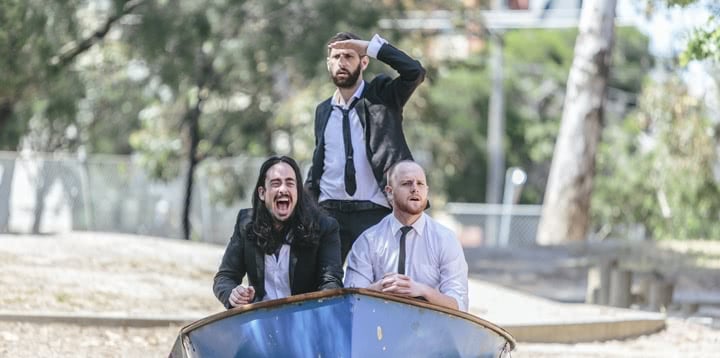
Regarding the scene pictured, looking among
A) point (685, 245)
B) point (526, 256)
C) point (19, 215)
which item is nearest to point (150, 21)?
point (19, 215)

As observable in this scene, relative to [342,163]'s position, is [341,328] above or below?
below

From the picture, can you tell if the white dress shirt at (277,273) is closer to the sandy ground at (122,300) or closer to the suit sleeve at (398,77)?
the suit sleeve at (398,77)

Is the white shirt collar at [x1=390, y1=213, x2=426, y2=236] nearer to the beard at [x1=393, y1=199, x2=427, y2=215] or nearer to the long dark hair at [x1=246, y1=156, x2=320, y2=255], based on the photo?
the beard at [x1=393, y1=199, x2=427, y2=215]

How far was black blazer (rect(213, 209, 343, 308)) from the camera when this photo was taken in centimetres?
733

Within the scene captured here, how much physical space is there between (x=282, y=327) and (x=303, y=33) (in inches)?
784

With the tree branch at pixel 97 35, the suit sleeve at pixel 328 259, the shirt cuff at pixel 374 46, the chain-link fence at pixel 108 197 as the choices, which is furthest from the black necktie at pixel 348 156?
the chain-link fence at pixel 108 197

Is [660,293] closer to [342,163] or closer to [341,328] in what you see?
[342,163]

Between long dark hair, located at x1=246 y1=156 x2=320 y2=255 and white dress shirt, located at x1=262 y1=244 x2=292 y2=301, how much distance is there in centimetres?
4

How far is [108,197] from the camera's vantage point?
2753 centimetres

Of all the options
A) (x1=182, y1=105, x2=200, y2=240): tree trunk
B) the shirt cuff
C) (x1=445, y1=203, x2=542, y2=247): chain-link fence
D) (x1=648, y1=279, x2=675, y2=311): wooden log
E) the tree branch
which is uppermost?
the tree branch

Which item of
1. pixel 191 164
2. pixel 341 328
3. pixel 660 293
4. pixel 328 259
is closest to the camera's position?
pixel 341 328

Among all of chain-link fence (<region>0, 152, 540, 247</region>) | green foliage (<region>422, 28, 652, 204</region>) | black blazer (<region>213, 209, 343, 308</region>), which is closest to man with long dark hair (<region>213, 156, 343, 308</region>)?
black blazer (<region>213, 209, 343, 308</region>)

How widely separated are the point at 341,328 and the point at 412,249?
1.17 m

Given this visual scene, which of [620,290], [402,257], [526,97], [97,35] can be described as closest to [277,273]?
[402,257]
